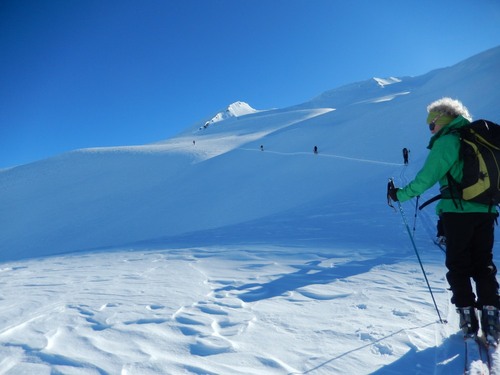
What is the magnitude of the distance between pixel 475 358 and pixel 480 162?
1.49 m

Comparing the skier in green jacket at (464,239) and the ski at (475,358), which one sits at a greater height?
the skier in green jacket at (464,239)

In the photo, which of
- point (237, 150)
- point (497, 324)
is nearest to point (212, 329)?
point (497, 324)

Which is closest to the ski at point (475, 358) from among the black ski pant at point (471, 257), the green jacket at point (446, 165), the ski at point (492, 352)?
the ski at point (492, 352)

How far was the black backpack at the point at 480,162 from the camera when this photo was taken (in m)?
2.56

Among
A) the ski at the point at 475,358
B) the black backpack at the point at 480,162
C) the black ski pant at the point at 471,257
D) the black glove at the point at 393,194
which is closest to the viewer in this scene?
the ski at the point at 475,358

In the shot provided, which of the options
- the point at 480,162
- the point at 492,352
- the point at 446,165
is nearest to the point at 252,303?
the point at 492,352

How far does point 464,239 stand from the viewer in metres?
2.71

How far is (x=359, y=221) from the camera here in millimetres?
8594

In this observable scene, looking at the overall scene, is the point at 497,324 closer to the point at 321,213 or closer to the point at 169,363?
the point at 169,363

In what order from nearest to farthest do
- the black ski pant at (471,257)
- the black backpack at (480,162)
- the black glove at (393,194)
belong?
the black backpack at (480,162) < the black ski pant at (471,257) < the black glove at (393,194)

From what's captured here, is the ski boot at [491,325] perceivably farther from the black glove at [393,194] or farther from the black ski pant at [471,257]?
the black glove at [393,194]

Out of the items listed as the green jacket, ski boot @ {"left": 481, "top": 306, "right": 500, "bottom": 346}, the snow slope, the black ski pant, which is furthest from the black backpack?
the snow slope

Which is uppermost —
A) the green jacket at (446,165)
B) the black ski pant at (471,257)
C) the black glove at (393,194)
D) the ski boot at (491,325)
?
the green jacket at (446,165)

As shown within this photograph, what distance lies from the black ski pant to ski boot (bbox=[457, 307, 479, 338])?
0.16 ft
